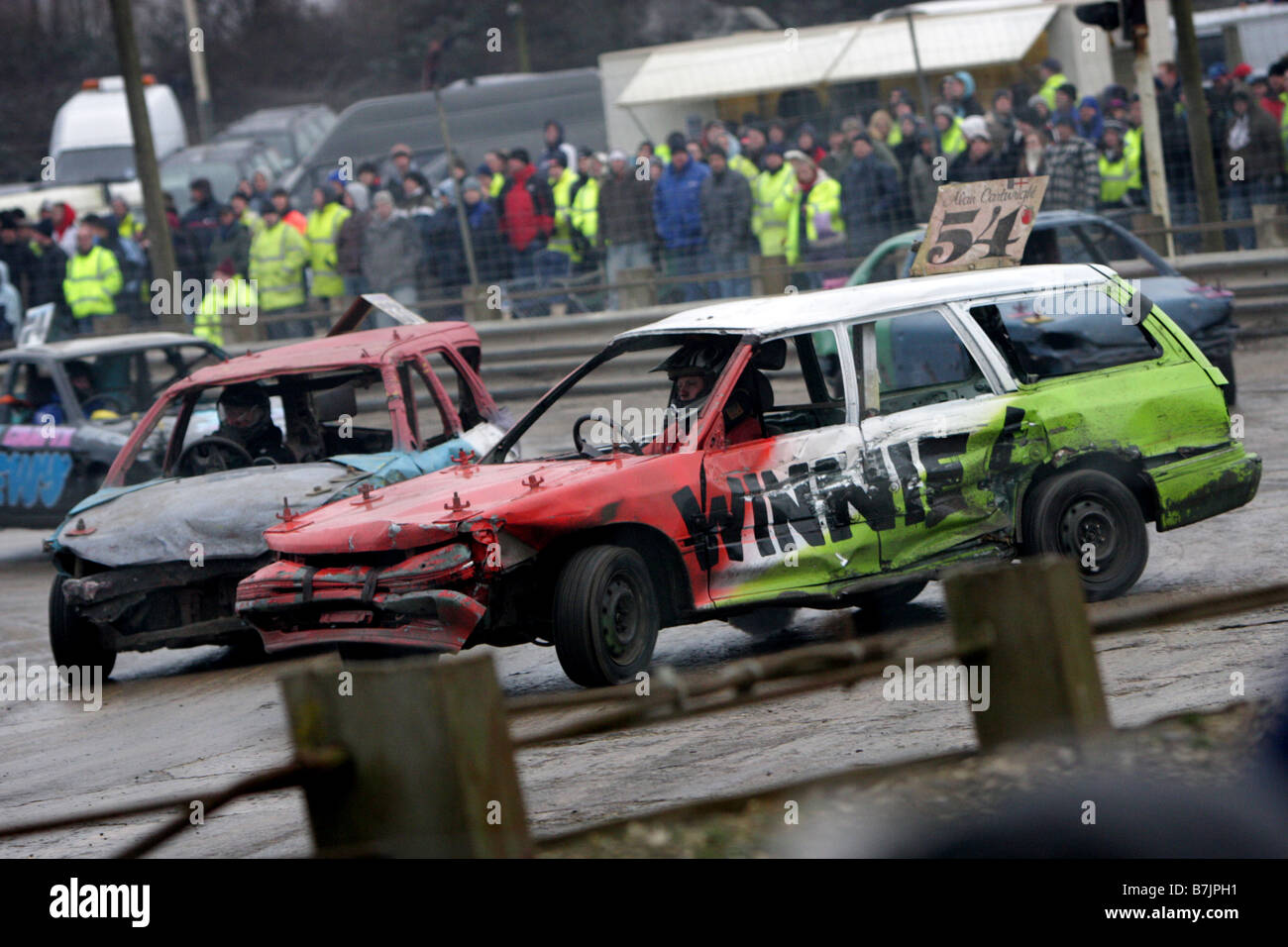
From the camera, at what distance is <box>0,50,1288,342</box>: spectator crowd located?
17359 millimetres

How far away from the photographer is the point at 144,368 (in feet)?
43.9

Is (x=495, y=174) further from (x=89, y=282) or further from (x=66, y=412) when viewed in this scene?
(x=66, y=412)

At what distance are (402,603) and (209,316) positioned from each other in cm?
1388

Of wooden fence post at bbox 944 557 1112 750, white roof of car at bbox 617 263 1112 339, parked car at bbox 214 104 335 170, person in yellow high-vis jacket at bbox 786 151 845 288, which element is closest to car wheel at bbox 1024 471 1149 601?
white roof of car at bbox 617 263 1112 339

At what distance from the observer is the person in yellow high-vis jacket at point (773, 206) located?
17891mm

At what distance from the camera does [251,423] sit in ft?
33.7

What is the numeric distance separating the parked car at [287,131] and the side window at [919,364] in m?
23.6

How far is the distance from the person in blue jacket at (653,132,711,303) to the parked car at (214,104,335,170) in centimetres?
1612

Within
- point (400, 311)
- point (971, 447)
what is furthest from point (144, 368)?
point (971, 447)

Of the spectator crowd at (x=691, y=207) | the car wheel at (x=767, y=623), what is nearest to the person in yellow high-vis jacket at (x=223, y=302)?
the spectator crowd at (x=691, y=207)
